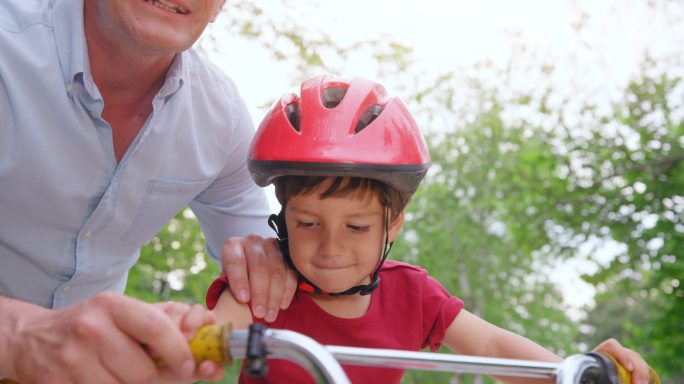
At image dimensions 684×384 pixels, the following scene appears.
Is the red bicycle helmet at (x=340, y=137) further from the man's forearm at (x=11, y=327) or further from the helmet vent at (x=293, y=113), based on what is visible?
the man's forearm at (x=11, y=327)

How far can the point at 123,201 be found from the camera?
3.07 metres

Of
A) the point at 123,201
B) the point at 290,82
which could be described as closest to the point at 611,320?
the point at 290,82

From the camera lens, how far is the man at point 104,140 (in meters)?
2.71

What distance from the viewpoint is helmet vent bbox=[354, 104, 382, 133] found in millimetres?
2716

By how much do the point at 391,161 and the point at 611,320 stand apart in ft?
138

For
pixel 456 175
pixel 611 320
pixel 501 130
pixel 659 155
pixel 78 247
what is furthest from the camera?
pixel 611 320

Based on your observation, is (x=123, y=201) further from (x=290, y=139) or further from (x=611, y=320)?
(x=611, y=320)

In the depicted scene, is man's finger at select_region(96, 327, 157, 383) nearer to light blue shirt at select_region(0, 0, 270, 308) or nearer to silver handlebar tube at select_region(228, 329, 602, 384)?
silver handlebar tube at select_region(228, 329, 602, 384)

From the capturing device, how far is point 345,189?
2.51 m

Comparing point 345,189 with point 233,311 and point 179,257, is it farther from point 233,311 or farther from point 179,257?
point 179,257

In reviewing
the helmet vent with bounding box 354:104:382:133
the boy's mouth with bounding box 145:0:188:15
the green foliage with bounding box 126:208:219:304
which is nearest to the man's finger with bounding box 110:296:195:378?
the helmet vent with bounding box 354:104:382:133

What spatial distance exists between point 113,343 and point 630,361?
1.43 m

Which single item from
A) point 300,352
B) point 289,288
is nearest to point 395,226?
point 289,288

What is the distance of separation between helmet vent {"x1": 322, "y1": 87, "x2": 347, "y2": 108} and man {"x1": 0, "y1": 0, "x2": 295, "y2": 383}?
571 millimetres
